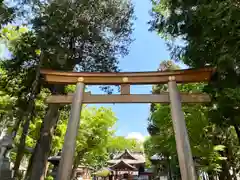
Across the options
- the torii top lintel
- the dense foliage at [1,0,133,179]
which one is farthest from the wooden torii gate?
the dense foliage at [1,0,133,179]

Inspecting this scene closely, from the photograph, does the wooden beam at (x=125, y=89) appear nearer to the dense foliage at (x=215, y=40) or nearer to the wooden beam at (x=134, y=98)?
the wooden beam at (x=134, y=98)

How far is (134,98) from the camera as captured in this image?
6.27 m

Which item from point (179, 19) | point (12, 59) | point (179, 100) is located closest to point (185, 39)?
point (179, 19)

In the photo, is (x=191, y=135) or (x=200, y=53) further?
(x=191, y=135)

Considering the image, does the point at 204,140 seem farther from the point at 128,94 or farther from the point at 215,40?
the point at 128,94

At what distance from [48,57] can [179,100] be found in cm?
634

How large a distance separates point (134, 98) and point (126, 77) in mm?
714

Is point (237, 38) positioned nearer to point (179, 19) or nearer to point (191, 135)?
point (179, 19)

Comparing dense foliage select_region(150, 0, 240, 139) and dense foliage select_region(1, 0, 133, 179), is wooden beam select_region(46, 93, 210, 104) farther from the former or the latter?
dense foliage select_region(1, 0, 133, 179)

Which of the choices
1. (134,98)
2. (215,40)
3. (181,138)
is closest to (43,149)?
(134,98)

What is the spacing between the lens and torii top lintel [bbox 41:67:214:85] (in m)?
6.40

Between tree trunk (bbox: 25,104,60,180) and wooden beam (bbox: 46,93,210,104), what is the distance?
344 centimetres

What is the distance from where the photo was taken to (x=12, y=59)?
35.6 ft

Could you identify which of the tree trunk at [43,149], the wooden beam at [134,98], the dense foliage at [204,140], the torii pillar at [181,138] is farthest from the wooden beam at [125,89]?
the tree trunk at [43,149]
